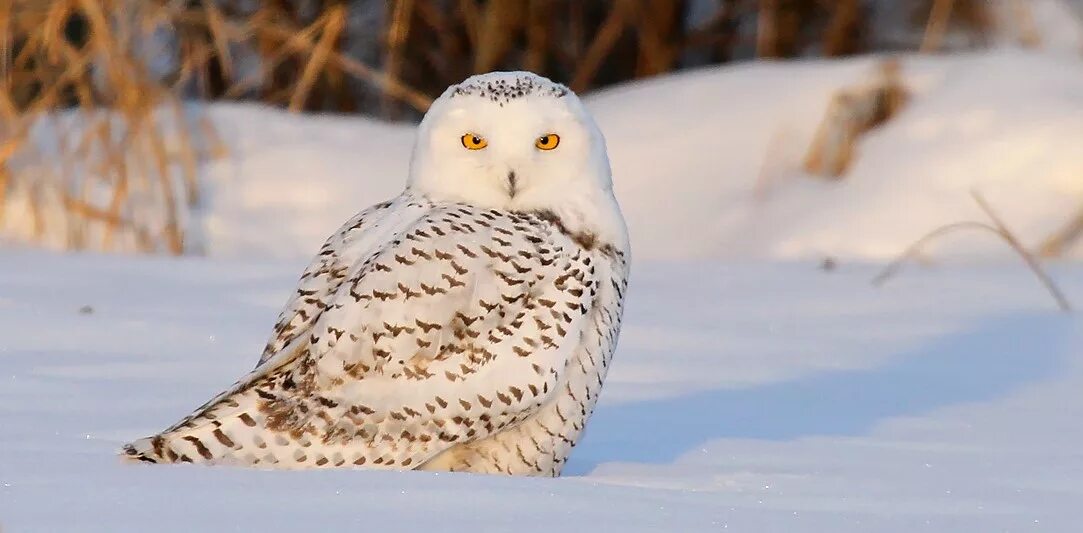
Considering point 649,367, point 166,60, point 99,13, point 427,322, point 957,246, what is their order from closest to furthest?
point 427,322
point 649,367
point 99,13
point 957,246
point 166,60

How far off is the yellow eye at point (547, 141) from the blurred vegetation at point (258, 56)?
2.75 m

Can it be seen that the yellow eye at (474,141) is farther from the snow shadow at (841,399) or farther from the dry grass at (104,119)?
the dry grass at (104,119)

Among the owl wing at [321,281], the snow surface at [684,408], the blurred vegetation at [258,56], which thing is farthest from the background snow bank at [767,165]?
the owl wing at [321,281]

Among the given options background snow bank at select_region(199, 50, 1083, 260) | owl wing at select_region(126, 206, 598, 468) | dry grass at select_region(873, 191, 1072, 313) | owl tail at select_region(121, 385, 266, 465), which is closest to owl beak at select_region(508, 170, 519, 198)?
owl wing at select_region(126, 206, 598, 468)

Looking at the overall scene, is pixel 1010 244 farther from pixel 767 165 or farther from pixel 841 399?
pixel 841 399

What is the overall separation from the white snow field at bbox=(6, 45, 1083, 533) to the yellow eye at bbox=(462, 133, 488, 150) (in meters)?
0.60

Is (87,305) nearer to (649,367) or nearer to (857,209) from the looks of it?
(649,367)

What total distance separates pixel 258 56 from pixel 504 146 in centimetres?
594

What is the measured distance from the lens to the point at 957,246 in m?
6.13

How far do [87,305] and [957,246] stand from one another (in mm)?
3275

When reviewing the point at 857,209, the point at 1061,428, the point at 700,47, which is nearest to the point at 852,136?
the point at 857,209

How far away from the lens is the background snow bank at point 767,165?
6.28m

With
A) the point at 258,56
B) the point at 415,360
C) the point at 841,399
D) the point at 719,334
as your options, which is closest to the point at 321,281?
the point at 415,360

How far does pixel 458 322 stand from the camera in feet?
8.64
